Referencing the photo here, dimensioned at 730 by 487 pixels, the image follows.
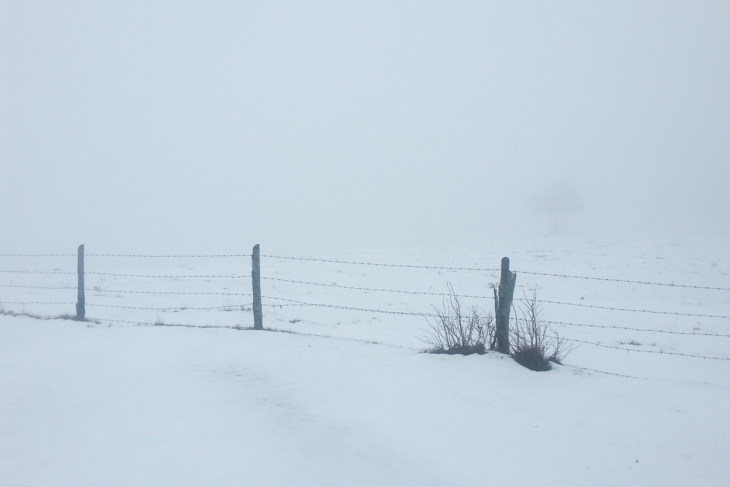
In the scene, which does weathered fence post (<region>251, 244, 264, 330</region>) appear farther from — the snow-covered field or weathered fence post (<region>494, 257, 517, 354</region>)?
weathered fence post (<region>494, 257, 517, 354</region>)

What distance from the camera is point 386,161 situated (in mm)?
199750

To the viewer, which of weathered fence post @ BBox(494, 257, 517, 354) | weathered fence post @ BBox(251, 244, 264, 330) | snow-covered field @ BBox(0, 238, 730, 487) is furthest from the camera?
weathered fence post @ BBox(251, 244, 264, 330)

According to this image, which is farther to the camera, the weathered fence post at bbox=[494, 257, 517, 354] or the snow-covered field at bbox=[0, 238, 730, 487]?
the weathered fence post at bbox=[494, 257, 517, 354]

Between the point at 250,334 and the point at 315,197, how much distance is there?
385 ft

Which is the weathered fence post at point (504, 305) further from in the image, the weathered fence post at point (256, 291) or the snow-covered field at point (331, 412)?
the weathered fence post at point (256, 291)

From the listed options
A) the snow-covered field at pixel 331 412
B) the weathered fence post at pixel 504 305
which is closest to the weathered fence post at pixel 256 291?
the snow-covered field at pixel 331 412

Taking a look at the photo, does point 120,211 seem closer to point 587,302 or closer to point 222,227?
point 222,227

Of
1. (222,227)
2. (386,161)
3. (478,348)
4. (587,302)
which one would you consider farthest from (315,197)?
(478,348)

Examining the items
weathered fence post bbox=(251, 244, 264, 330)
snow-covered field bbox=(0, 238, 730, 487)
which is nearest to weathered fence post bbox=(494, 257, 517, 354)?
snow-covered field bbox=(0, 238, 730, 487)

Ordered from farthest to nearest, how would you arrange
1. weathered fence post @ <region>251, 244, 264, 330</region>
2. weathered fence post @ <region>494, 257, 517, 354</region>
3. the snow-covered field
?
weathered fence post @ <region>251, 244, 264, 330</region> → weathered fence post @ <region>494, 257, 517, 354</region> → the snow-covered field

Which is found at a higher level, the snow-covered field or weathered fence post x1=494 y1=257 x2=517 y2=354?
weathered fence post x1=494 y1=257 x2=517 y2=354

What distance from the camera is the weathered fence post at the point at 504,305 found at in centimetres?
797

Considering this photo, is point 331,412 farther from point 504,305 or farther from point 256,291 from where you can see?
point 256,291

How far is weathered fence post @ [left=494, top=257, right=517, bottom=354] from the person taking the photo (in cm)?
797
